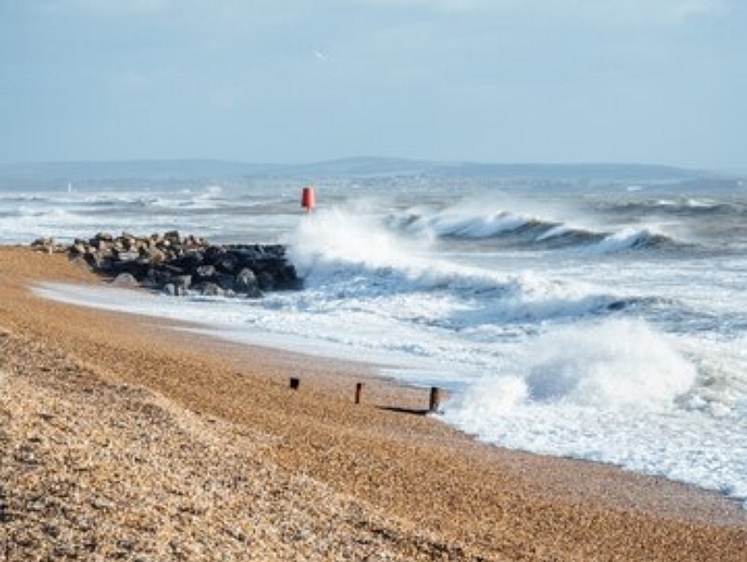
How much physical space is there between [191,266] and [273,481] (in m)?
19.5

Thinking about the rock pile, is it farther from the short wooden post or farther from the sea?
the short wooden post

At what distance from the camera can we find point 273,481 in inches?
261

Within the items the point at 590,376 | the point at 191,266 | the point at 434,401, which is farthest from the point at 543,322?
the point at 191,266

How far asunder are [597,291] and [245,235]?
21702 mm

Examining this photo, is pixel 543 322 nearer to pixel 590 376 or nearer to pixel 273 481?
pixel 590 376

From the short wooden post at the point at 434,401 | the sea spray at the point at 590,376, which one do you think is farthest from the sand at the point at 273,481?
the sea spray at the point at 590,376

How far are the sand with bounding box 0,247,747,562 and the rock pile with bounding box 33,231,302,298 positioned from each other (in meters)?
11.4

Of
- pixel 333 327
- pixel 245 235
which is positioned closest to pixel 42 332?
pixel 333 327

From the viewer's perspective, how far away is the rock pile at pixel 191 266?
24062 mm

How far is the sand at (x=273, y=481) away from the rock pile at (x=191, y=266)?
449 inches

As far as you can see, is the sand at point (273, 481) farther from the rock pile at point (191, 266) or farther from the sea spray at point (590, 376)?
the rock pile at point (191, 266)

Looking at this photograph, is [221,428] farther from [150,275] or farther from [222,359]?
[150,275]

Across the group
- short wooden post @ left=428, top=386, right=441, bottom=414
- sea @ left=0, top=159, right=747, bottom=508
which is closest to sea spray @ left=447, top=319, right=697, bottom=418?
sea @ left=0, top=159, right=747, bottom=508

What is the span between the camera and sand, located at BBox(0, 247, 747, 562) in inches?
197
